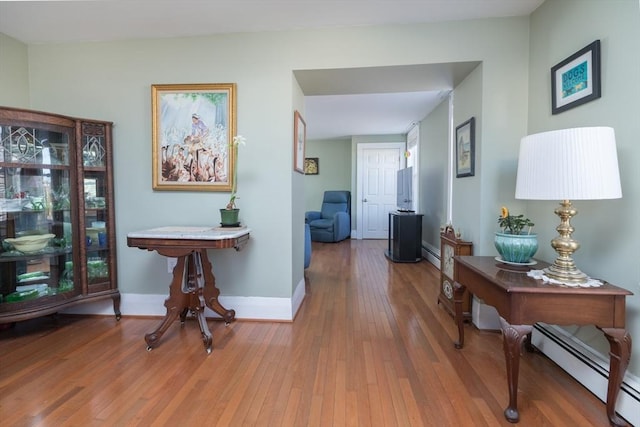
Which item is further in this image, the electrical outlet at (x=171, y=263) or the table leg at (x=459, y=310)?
the electrical outlet at (x=171, y=263)

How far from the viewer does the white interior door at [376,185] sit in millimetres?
6461

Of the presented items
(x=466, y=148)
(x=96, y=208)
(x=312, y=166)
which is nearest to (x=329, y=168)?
(x=312, y=166)

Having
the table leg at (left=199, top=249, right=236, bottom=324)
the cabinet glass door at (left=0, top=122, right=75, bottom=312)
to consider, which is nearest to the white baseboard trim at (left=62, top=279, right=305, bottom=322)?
the table leg at (left=199, top=249, right=236, bottom=324)

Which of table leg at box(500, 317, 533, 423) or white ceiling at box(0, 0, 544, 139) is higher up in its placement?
white ceiling at box(0, 0, 544, 139)

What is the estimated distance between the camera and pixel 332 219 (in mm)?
6387

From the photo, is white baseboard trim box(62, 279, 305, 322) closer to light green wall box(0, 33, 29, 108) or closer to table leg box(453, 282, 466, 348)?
table leg box(453, 282, 466, 348)

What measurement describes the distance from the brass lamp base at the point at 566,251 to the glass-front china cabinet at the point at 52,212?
297cm

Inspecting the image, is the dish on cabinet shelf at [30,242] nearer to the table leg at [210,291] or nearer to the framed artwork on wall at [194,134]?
the framed artwork on wall at [194,134]

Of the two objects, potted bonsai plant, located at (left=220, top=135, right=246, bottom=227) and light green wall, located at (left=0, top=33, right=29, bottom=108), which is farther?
light green wall, located at (left=0, top=33, right=29, bottom=108)

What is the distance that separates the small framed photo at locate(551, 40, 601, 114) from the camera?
1531mm

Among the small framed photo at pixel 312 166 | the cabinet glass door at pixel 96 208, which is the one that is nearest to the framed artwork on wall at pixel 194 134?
the cabinet glass door at pixel 96 208

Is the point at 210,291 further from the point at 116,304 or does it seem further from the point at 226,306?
the point at 116,304

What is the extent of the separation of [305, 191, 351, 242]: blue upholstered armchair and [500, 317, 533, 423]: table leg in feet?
15.7

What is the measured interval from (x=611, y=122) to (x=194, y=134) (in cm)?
259
